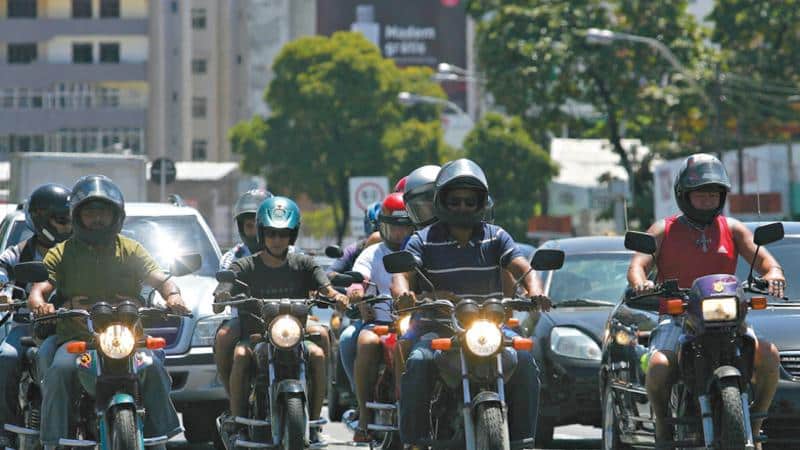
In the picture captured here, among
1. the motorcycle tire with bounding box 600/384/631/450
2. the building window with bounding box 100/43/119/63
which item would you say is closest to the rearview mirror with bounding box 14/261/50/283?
the motorcycle tire with bounding box 600/384/631/450

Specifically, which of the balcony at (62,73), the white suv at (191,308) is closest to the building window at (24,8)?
the balcony at (62,73)

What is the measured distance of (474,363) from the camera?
9477 millimetres

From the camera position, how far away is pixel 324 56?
8969 cm

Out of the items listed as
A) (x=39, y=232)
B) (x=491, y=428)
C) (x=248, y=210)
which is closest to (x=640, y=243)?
(x=491, y=428)

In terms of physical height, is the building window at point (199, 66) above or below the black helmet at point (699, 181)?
above

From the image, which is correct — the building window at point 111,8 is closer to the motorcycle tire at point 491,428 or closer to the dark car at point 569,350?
the dark car at point 569,350

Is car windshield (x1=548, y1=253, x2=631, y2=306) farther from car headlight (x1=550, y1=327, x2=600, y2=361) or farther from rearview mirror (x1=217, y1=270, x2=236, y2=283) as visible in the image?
rearview mirror (x1=217, y1=270, x2=236, y2=283)

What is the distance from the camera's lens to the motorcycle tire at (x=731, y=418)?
9.50 metres

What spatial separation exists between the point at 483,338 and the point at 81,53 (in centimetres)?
9373

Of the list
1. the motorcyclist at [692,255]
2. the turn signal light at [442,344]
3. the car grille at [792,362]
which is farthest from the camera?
the car grille at [792,362]

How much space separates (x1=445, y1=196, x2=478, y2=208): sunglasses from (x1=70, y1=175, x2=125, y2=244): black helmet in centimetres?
166

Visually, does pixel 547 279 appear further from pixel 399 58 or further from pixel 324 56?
pixel 399 58

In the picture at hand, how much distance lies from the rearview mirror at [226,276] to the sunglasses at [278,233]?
1.26 ft

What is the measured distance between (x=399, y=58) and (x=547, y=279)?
398 ft
